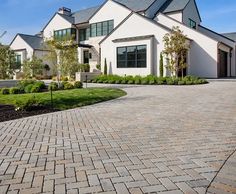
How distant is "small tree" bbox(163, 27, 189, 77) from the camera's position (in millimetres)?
24844

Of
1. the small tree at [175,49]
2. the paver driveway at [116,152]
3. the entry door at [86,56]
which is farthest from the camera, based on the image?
the entry door at [86,56]

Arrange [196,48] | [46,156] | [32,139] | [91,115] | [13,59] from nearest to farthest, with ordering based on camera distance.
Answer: [46,156] < [32,139] < [91,115] < [196,48] < [13,59]

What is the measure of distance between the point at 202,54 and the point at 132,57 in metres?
6.93

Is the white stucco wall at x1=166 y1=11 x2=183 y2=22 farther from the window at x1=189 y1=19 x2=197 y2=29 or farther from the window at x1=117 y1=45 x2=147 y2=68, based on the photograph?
the window at x1=117 y1=45 x2=147 y2=68

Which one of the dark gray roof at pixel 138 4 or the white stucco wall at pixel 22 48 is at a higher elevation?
the dark gray roof at pixel 138 4

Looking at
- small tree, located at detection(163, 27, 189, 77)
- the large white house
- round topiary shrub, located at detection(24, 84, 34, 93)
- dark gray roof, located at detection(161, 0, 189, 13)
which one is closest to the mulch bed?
round topiary shrub, located at detection(24, 84, 34, 93)

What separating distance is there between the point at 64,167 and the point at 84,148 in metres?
1.09

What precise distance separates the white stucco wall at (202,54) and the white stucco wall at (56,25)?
62.1 ft

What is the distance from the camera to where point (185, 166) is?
14.7 ft

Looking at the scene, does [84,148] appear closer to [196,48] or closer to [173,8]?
[196,48]

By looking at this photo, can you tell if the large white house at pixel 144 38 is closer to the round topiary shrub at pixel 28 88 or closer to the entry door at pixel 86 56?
the entry door at pixel 86 56

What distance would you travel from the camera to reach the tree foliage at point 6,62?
1264 inches

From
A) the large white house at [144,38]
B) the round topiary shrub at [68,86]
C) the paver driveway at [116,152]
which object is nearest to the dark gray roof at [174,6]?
the large white house at [144,38]

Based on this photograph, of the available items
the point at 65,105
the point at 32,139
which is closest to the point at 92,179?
the point at 32,139
